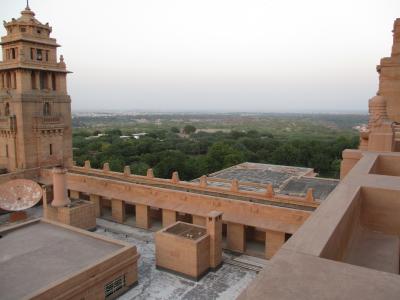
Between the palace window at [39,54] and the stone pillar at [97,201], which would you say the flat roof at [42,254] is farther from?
the palace window at [39,54]

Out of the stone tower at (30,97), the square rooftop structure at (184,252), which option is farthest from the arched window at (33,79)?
the square rooftop structure at (184,252)

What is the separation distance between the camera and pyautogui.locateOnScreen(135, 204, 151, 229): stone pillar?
76.0 ft

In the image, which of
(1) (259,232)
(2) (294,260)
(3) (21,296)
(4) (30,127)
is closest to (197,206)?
(1) (259,232)

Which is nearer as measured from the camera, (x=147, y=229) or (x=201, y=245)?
(x=201, y=245)

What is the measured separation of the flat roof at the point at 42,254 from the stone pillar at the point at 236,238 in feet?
20.4

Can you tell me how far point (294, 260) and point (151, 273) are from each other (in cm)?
1555

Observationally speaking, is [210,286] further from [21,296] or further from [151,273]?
[21,296]

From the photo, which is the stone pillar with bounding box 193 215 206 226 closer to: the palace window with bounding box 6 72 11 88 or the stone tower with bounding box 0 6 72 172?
the stone tower with bounding box 0 6 72 172

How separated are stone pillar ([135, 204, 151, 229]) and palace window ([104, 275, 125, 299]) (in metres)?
7.38

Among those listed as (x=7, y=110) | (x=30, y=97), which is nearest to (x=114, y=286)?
(x=30, y=97)

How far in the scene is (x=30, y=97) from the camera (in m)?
28.0

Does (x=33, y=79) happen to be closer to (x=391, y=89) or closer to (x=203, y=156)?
(x=203, y=156)

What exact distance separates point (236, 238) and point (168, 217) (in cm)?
499

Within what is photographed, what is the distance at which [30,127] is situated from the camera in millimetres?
28484
